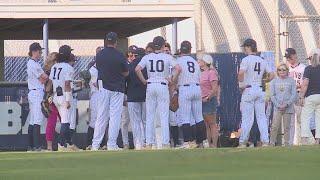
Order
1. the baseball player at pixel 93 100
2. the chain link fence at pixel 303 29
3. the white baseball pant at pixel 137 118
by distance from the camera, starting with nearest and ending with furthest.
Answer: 1. the white baseball pant at pixel 137 118
2. the baseball player at pixel 93 100
3. the chain link fence at pixel 303 29

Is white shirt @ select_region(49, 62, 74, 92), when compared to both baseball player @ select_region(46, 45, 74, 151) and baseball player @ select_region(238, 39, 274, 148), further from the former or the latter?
baseball player @ select_region(238, 39, 274, 148)

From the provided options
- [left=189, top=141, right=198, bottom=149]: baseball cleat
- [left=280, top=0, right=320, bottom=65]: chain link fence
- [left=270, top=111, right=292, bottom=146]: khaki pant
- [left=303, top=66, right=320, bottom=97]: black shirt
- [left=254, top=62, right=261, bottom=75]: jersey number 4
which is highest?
[left=280, top=0, right=320, bottom=65]: chain link fence

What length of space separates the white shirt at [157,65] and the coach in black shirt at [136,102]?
0.70 meters

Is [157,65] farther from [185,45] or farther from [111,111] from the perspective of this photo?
[111,111]

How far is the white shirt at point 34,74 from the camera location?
17188 millimetres

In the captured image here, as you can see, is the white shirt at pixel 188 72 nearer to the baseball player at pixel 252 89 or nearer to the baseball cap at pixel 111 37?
the baseball player at pixel 252 89

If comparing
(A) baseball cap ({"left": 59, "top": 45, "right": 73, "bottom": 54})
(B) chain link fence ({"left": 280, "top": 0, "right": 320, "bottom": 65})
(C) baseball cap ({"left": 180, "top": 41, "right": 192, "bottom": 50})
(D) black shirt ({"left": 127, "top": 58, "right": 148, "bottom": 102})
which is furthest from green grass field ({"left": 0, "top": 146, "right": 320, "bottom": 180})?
A: (B) chain link fence ({"left": 280, "top": 0, "right": 320, "bottom": 65})

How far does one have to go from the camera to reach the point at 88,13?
2094 centimetres

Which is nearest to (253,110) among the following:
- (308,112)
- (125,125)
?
(308,112)

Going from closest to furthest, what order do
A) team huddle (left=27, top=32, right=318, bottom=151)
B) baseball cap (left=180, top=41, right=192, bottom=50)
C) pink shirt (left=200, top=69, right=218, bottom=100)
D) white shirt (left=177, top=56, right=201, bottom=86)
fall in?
team huddle (left=27, top=32, right=318, bottom=151) < white shirt (left=177, top=56, right=201, bottom=86) < baseball cap (left=180, top=41, right=192, bottom=50) < pink shirt (left=200, top=69, right=218, bottom=100)

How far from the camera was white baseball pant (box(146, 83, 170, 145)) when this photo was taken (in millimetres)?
16406

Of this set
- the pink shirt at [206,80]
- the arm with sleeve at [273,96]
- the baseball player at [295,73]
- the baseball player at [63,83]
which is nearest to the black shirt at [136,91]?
the baseball player at [63,83]

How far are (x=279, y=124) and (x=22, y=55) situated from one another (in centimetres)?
1604

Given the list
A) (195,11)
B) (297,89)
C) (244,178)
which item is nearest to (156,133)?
(297,89)
